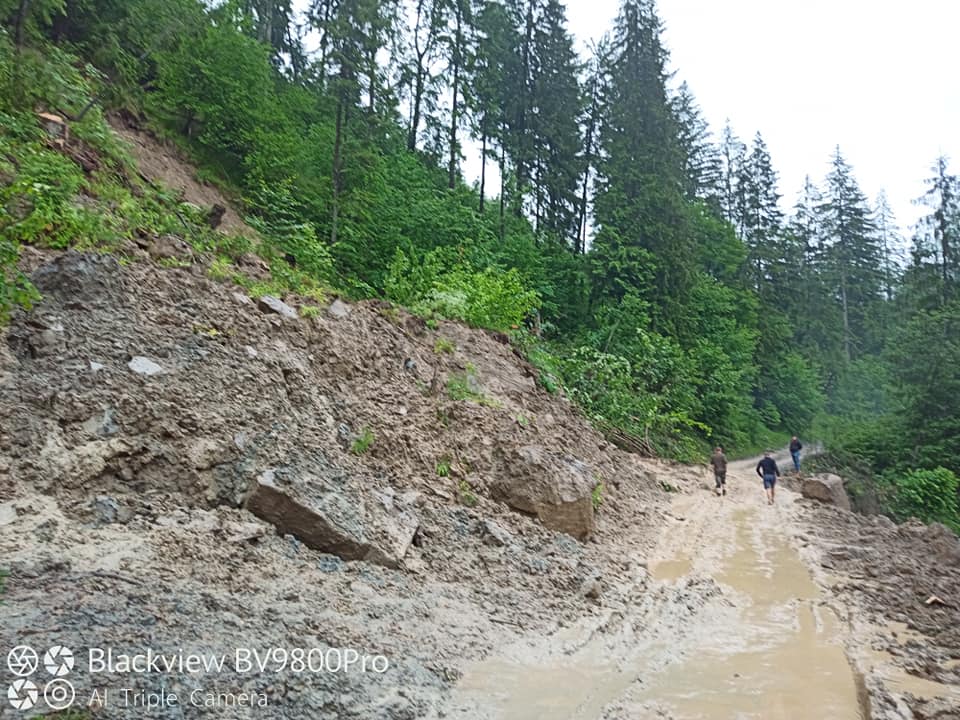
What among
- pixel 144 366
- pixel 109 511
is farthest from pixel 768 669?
pixel 144 366

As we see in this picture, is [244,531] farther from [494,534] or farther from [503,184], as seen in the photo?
[503,184]

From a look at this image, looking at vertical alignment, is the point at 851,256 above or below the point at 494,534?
above

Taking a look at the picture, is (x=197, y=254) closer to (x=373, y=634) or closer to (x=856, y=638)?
(x=373, y=634)

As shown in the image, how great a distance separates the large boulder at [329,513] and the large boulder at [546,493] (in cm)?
210

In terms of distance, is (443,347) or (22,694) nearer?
(22,694)

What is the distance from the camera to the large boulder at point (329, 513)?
518cm

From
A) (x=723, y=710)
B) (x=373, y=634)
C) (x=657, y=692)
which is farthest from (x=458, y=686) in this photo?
(x=723, y=710)

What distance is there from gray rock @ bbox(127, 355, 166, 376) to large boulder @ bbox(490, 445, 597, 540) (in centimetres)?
A: 425

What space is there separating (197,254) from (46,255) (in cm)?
199

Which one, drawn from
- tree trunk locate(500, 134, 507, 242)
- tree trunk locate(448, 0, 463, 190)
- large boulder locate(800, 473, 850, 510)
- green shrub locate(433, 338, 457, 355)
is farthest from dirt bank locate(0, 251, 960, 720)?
tree trunk locate(448, 0, 463, 190)

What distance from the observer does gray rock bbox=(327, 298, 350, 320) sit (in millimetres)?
8914

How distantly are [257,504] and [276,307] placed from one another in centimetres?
341

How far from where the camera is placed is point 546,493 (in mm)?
7801

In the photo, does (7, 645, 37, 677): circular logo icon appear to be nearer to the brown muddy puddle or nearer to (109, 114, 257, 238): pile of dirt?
the brown muddy puddle
